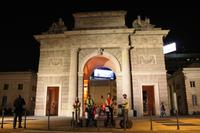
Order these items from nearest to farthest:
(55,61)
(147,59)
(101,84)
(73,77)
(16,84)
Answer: (73,77) → (147,59) → (55,61) → (16,84) → (101,84)

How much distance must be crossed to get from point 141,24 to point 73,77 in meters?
11.1

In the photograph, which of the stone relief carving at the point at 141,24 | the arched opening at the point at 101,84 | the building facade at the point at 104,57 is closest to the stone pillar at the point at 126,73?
the building facade at the point at 104,57

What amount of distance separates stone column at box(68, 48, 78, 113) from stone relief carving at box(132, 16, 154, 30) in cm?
835

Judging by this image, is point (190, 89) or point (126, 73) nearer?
point (126, 73)

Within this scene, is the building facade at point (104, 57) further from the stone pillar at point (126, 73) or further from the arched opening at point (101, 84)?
the arched opening at point (101, 84)

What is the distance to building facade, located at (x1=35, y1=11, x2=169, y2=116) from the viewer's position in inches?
984

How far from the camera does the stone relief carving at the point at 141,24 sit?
27.0m

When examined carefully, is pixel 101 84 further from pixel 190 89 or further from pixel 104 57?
pixel 104 57

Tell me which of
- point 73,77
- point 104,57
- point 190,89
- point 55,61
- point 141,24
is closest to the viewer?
point 73,77

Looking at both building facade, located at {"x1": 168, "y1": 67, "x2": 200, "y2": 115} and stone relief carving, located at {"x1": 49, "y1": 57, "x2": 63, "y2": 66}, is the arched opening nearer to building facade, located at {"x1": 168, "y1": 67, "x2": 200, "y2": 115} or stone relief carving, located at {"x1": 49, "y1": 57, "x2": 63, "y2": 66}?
building facade, located at {"x1": 168, "y1": 67, "x2": 200, "y2": 115}

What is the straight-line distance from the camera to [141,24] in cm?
2728

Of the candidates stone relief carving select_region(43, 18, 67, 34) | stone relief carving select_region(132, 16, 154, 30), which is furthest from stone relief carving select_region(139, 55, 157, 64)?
stone relief carving select_region(43, 18, 67, 34)

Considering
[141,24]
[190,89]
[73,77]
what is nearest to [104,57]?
[73,77]

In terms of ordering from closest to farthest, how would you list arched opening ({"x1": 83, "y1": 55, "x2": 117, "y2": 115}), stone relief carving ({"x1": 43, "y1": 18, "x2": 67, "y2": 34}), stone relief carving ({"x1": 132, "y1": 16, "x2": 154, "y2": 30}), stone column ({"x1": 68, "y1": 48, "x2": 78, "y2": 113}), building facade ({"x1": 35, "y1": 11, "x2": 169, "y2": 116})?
1. stone column ({"x1": 68, "y1": 48, "x2": 78, "y2": 113})
2. building facade ({"x1": 35, "y1": 11, "x2": 169, "y2": 116})
3. stone relief carving ({"x1": 132, "y1": 16, "x2": 154, "y2": 30})
4. stone relief carving ({"x1": 43, "y1": 18, "x2": 67, "y2": 34})
5. arched opening ({"x1": 83, "y1": 55, "x2": 117, "y2": 115})
